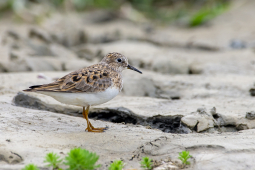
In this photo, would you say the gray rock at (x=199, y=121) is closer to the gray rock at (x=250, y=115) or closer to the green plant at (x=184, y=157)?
the gray rock at (x=250, y=115)

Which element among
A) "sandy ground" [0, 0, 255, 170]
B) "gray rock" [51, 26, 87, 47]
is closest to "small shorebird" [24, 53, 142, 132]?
"sandy ground" [0, 0, 255, 170]

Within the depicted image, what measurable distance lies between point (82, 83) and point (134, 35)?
867cm

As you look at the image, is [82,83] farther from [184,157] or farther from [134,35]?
[134,35]

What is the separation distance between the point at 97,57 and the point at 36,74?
314 cm

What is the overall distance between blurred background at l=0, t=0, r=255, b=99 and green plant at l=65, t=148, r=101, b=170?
143 inches

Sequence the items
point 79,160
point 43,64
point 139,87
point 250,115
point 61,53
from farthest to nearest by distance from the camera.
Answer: point 61,53 → point 43,64 → point 139,87 → point 250,115 → point 79,160

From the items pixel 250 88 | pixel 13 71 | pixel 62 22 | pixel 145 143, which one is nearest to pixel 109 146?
pixel 145 143

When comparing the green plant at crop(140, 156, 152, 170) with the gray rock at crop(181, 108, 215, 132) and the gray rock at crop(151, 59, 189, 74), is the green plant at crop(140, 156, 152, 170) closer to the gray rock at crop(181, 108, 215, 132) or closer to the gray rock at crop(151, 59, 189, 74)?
the gray rock at crop(181, 108, 215, 132)

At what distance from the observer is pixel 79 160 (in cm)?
334

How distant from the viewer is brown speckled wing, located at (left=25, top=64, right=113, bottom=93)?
4695 mm

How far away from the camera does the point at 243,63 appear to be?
9.25 metres

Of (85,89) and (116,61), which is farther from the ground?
(116,61)

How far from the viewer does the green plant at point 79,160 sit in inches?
131

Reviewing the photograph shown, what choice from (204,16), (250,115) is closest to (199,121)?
(250,115)
